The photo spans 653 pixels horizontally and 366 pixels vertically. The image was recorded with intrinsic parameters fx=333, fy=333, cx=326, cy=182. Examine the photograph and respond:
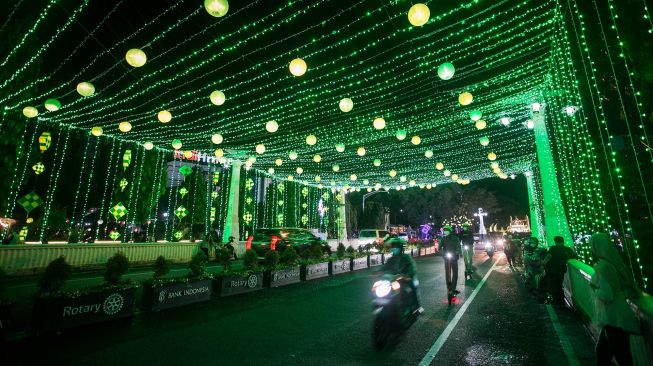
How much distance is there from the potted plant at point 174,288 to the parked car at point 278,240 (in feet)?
24.2

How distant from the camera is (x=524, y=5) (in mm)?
7105

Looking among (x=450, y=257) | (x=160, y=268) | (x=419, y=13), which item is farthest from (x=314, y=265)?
(x=419, y=13)

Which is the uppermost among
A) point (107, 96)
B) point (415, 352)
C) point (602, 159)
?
point (107, 96)

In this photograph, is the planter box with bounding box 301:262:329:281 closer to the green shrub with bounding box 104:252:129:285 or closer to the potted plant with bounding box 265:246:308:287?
the potted plant with bounding box 265:246:308:287

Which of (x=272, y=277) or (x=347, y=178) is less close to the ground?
(x=347, y=178)

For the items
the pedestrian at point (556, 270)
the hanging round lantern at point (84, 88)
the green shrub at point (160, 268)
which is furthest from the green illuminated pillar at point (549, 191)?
the hanging round lantern at point (84, 88)

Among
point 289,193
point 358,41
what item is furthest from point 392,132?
point 289,193

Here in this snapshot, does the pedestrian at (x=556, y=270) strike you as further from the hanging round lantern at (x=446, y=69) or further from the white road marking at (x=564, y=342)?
the hanging round lantern at (x=446, y=69)

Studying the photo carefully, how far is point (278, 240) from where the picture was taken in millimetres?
16141

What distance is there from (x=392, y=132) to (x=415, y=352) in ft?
34.8

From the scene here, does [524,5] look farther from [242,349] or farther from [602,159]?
[242,349]

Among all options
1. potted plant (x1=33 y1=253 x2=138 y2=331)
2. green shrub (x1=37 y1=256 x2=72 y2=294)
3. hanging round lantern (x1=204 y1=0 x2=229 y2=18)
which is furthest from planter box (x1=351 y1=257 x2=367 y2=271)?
hanging round lantern (x1=204 y1=0 x2=229 y2=18)

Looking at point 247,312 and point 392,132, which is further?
point 392,132

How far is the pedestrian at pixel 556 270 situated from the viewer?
7.51 m
